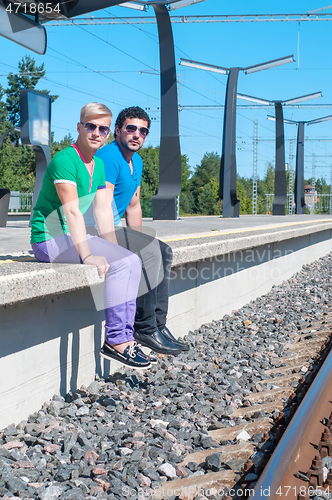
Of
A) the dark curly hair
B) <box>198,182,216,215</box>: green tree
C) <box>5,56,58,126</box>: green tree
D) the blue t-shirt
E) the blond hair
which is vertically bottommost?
the blue t-shirt

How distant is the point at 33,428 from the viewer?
330 cm

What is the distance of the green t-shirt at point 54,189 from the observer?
3520mm

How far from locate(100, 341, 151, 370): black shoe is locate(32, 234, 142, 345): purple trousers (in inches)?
2.7

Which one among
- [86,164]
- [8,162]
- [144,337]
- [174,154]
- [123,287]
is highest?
[8,162]

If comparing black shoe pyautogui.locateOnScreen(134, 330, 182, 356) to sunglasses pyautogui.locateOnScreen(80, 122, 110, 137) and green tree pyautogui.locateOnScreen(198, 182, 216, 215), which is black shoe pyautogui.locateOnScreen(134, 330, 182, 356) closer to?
sunglasses pyautogui.locateOnScreen(80, 122, 110, 137)

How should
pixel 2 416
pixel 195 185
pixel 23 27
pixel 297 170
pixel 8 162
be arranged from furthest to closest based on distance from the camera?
pixel 195 185, pixel 8 162, pixel 297 170, pixel 23 27, pixel 2 416

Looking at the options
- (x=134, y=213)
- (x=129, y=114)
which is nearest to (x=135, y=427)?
(x=134, y=213)

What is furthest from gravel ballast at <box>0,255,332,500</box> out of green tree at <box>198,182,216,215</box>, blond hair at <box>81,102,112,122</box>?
green tree at <box>198,182,216,215</box>

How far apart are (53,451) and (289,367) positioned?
2.49 m

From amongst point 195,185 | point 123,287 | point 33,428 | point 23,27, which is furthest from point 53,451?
point 195,185

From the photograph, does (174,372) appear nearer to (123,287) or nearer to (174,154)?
(123,287)

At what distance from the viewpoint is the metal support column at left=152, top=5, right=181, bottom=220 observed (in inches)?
647

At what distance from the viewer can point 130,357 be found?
12.5 ft

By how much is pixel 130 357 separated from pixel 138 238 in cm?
97
